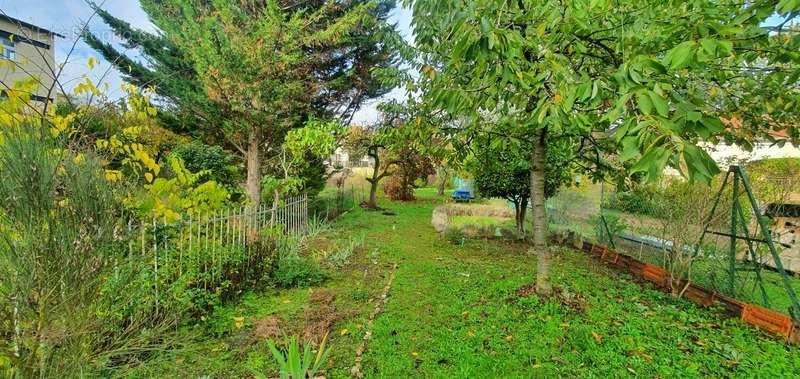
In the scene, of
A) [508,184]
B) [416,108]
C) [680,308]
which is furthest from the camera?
[508,184]

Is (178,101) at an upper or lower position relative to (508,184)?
upper

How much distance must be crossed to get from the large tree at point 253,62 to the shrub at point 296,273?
9.14ft

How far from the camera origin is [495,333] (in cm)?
347

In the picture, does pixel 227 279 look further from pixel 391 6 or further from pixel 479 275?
pixel 391 6

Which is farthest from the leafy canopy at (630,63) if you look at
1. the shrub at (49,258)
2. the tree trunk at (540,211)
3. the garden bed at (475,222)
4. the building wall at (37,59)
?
the garden bed at (475,222)

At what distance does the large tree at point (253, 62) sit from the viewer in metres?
6.66

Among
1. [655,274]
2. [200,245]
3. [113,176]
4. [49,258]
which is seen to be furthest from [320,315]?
[655,274]

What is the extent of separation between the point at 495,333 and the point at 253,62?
6.00 metres

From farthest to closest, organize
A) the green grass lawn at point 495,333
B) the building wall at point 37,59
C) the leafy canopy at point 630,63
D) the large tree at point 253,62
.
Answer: the large tree at point 253,62 < the green grass lawn at point 495,333 < the building wall at point 37,59 < the leafy canopy at point 630,63

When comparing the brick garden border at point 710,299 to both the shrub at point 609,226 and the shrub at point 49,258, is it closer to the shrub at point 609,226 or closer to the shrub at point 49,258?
the shrub at point 609,226

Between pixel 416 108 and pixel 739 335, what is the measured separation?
4.04 m

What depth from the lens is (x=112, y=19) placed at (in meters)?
10.2

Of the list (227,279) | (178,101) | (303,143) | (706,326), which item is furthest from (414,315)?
(178,101)

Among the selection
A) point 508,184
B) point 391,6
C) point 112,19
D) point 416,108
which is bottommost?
point 508,184
